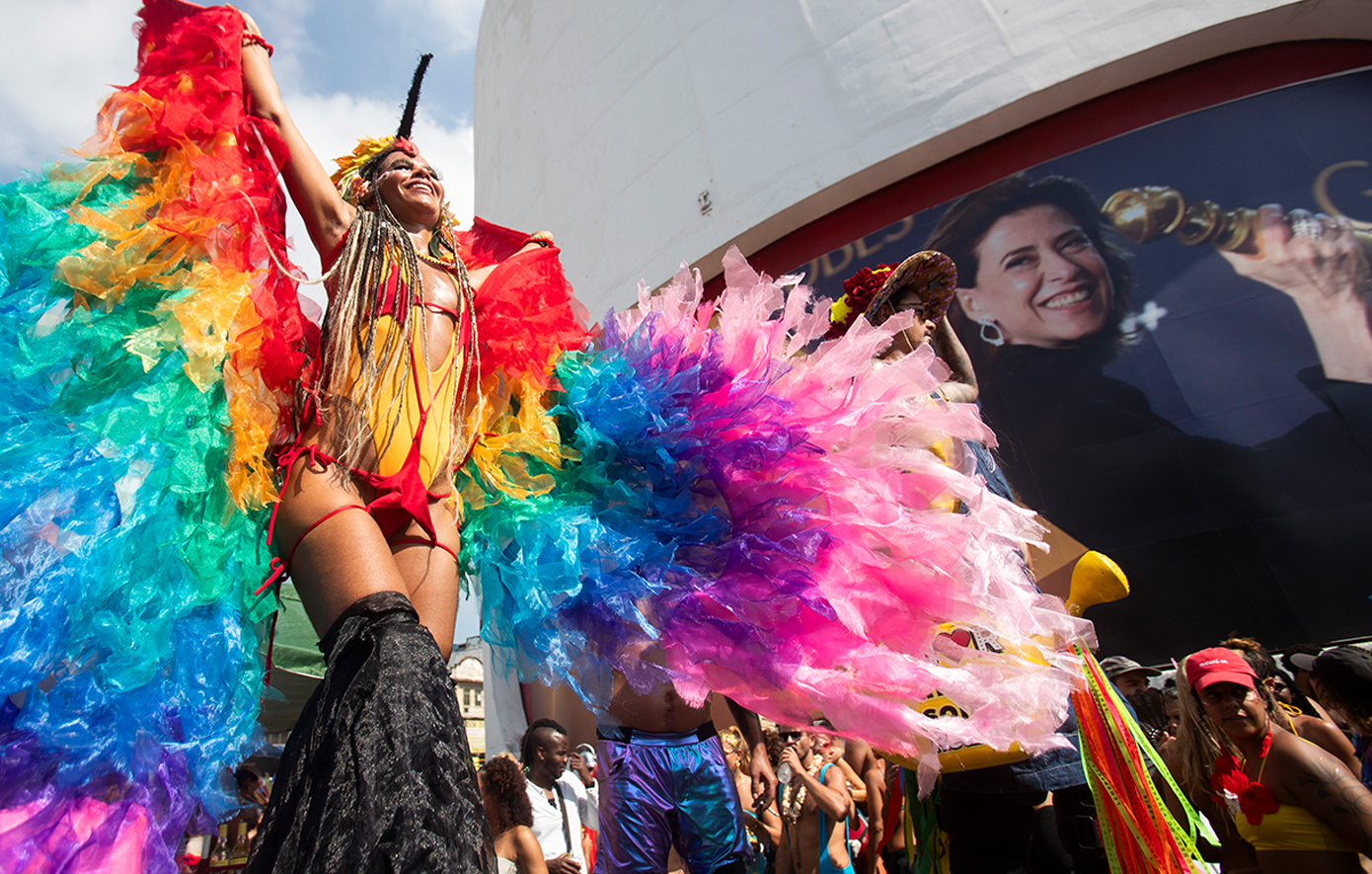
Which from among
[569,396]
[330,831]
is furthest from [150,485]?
[569,396]

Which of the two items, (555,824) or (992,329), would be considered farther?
(992,329)

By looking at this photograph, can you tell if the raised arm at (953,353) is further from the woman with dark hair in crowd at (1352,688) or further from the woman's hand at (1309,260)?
the woman's hand at (1309,260)

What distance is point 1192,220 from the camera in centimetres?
682

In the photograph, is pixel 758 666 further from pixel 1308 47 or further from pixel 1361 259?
pixel 1308 47

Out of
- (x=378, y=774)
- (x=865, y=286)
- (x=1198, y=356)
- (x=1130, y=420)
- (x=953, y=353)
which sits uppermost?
(x=1198, y=356)

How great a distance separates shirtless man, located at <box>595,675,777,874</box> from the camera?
97.7 inches

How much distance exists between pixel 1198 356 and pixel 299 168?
7.07 m

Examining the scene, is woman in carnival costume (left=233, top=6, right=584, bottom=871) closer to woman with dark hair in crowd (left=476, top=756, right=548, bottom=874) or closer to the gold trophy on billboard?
woman with dark hair in crowd (left=476, top=756, right=548, bottom=874)

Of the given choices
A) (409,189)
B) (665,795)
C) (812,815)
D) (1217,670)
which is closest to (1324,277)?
(1217,670)

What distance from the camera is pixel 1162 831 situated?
171 cm

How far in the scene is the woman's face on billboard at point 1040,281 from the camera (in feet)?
22.5

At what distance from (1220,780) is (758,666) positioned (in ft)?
8.13

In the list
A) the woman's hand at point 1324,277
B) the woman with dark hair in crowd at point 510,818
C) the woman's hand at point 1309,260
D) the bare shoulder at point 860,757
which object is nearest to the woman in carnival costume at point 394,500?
the woman with dark hair in crowd at point 510,818

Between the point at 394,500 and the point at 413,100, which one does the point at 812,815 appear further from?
the point at 413,100
